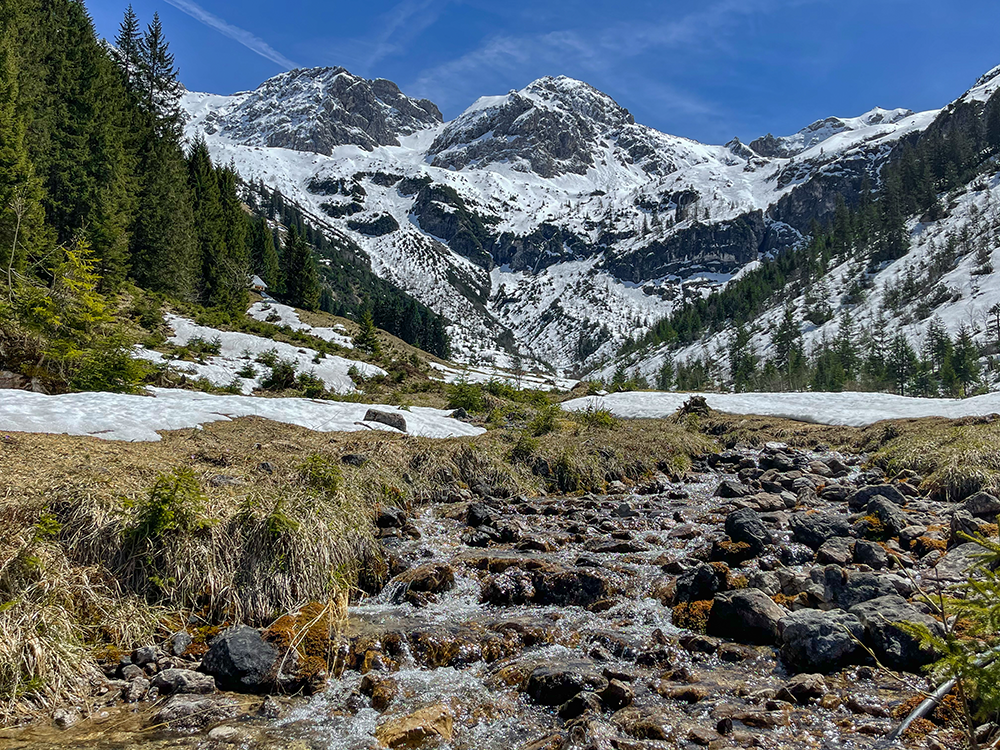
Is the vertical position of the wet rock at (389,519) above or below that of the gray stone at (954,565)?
below

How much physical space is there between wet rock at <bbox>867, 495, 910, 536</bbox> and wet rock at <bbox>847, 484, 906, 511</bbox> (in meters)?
1.48

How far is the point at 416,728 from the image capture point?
4441mm

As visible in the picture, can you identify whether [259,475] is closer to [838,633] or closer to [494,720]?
[494,720]

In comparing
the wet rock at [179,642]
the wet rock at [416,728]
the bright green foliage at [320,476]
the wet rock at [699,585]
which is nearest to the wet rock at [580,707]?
the wet rock at [416,728]

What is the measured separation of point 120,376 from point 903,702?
19.9 m

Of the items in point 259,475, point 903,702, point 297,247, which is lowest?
point 903,702

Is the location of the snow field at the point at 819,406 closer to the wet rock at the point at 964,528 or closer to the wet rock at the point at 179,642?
the wet rock at the point at 964,528

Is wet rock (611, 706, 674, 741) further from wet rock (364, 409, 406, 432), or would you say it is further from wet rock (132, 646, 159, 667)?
wet rock (364, 409, 406, 432)

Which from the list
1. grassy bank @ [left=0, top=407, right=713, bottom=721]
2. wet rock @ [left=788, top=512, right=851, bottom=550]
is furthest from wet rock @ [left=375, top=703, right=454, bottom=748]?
wet rock @ [left=788, top=512, right=851, bottom=550]

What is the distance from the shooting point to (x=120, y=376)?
16.5 meters

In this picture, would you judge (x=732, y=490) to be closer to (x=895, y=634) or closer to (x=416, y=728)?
(x=895, y=634)

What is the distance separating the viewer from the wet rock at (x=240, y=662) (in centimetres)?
505

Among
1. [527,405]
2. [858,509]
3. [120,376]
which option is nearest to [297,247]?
[527,405]

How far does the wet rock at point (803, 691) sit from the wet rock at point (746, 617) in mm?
972
